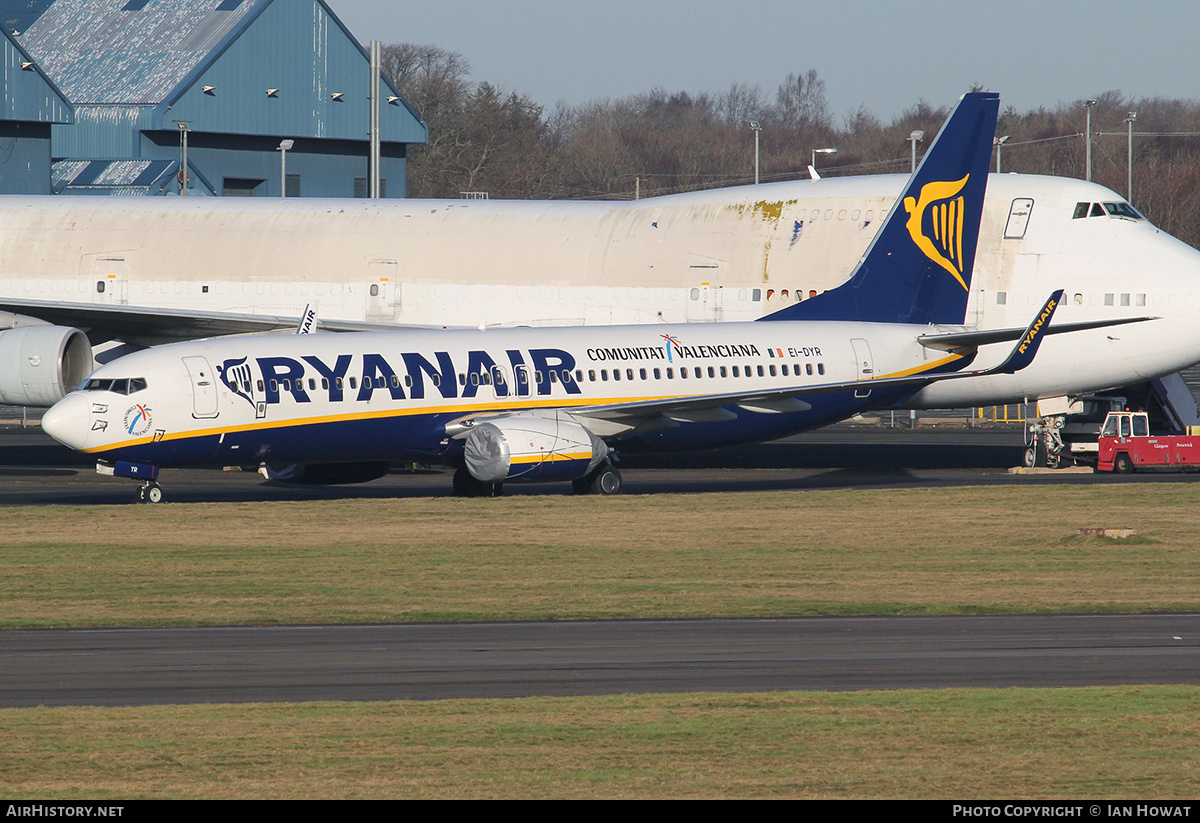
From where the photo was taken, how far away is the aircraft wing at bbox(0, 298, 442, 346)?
40.3m

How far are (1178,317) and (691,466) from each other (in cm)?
1288

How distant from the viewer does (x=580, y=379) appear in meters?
35.7

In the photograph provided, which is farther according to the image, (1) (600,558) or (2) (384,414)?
(2) (384,414)

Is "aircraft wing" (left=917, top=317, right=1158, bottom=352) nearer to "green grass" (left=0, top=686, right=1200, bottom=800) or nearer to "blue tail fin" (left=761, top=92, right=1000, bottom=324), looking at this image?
"blue tail fin" (left=761, top=92, right=1000, bottom=324)

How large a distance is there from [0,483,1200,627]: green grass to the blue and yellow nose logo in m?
7.08

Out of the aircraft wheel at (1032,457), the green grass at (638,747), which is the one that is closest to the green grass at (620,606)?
the green grass at (638,747)

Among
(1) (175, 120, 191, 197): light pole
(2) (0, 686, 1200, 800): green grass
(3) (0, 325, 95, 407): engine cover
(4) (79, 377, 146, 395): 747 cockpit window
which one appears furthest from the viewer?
(1) (175, 120, 191, 197): light pole

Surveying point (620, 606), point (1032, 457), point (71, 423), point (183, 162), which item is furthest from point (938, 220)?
point (183, 162)

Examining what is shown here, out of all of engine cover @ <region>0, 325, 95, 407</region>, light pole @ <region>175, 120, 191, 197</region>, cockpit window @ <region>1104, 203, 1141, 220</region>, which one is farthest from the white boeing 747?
light pole @ <region>175, 120, 191, 197</region>

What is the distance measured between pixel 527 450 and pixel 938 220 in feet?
40.6

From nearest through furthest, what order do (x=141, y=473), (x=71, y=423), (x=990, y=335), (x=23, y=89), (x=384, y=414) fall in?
(x=71, y=423), (x=141, y=473), (x=384, y=414), (x=990, y=335), (x=23, y=89)

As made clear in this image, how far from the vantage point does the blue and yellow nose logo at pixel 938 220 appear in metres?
39.2

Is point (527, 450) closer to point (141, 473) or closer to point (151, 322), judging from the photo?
point (141, 473)
